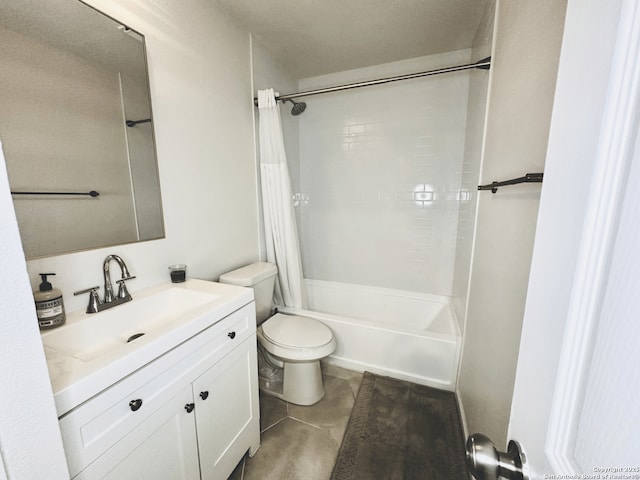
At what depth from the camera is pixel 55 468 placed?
1.71 ft

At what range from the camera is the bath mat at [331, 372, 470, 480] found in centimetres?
122

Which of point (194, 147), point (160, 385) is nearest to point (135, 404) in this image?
point (160, 385)

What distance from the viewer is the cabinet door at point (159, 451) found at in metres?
0.69

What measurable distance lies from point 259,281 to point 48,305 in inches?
38.9

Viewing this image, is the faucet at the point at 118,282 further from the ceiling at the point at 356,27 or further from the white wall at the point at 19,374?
the ceiling at the point at 356,27

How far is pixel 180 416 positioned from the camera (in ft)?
2.89

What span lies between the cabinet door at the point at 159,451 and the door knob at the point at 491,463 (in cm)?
88

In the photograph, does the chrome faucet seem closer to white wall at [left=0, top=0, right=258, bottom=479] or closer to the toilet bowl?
white wall at [left=0, top=0, right=258, bottom=479]

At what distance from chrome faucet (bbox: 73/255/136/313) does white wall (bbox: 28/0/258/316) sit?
0.03 meters

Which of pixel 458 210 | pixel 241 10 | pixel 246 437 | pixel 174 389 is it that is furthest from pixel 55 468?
pixel 458 210

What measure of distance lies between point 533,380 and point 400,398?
5.05 ft

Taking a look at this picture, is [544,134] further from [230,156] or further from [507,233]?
[230,156]

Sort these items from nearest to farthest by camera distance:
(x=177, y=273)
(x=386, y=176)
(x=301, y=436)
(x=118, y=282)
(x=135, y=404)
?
1. (x=135, y=404)
2. (x=118, y=282)
3. (x=177, y=273)
4. (x=301, y=436)
5. (x=386, y=176)

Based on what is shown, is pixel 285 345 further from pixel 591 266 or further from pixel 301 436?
pixel 591 266
